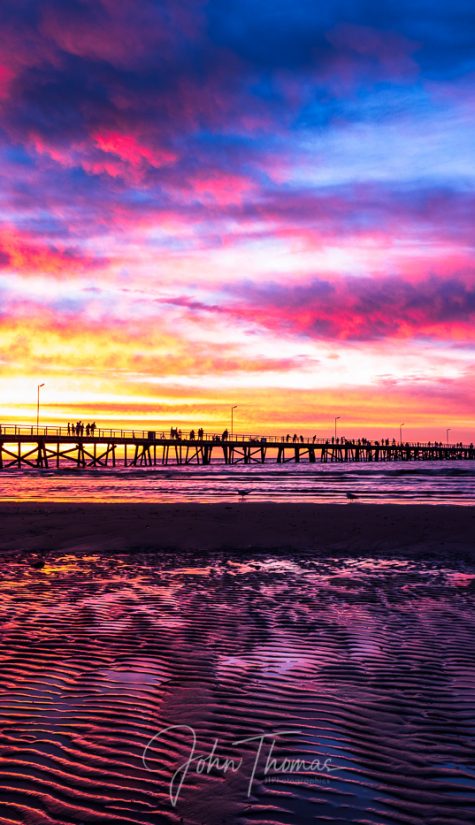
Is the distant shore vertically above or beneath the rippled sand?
beneath

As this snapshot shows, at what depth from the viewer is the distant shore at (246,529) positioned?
1666cm

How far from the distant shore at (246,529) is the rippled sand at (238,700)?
5216 mm

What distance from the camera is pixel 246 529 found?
63.3 ft

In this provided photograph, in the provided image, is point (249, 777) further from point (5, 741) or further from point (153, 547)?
point (153, 547)

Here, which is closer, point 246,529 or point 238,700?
point 238,700

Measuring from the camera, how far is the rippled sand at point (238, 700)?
4.27 metres

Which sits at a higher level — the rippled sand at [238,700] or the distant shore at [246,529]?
the rippled sand at [238,700]

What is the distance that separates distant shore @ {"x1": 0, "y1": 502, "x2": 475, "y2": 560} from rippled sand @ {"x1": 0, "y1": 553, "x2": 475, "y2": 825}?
5.22 meters

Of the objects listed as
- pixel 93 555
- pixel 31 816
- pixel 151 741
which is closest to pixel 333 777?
pixel 151 741

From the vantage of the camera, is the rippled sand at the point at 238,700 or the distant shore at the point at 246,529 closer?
the rippled sand at the point at 238,700

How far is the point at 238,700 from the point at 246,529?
13.3 meters

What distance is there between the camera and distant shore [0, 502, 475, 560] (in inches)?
656

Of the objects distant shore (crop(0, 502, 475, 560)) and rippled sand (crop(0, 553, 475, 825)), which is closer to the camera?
rippled sand (crop(0, 553, 475, 825))

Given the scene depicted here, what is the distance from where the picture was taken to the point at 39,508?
2647 cm
